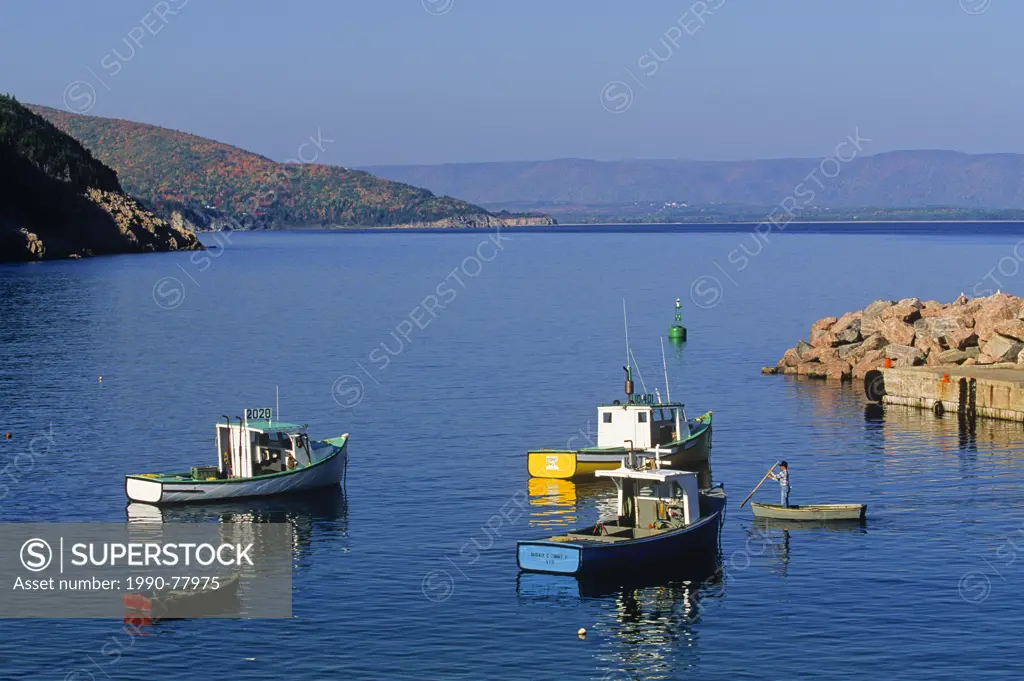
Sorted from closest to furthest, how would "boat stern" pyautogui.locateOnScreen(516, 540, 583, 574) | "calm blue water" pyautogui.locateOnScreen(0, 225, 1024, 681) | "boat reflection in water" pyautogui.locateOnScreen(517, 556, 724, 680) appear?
"boat reflection in water" pyautogui.locateOnScreen(517, 556, 724, 680) < "calm blue water" pyautogui.locateOnScreen(0, 225, 1024, 681) < "boat stern" pyautogui.locateOnScreen(516, 540, 583, 574)

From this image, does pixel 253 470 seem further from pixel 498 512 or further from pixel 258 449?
pixel 498 512

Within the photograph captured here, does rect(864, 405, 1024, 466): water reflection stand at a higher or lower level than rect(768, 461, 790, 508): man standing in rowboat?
higher

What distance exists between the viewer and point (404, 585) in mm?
47156

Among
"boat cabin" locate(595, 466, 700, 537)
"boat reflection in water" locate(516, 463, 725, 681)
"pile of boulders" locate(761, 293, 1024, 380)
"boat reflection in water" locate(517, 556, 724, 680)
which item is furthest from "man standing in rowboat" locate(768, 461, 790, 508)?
"pile of boulders" locate(761, 293, 1024, 380)

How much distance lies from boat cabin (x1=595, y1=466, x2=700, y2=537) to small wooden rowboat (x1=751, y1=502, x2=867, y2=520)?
22.3 feet

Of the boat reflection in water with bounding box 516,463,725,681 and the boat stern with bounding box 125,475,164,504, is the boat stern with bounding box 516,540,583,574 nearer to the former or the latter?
the boat reflection in water with bounding box 516,463,725,681

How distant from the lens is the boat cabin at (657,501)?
161 feet

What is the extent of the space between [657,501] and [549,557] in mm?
4829

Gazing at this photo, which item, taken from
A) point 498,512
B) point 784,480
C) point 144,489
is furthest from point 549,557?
point 144,489

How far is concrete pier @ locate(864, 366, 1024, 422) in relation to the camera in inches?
3093

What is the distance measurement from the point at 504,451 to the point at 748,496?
15525 mm

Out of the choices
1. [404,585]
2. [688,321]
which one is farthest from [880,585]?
[688,321]

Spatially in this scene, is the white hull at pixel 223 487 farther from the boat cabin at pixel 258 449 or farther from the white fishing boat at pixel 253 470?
the boat cabin at pixel 258 449

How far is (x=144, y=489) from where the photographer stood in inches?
2275
